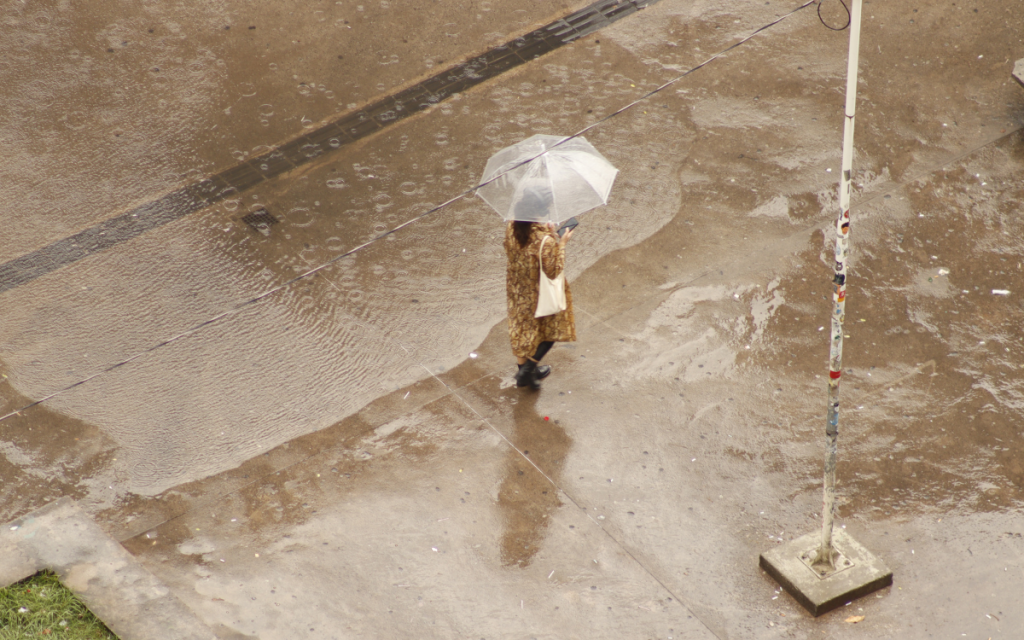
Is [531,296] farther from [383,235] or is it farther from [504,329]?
[383,235]

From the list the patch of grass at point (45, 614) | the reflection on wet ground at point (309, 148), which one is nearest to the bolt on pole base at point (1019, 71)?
the reflection on wet ground at point (309, 148)

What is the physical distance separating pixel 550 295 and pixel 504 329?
3.62ft

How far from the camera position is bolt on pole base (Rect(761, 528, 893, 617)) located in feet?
18.6

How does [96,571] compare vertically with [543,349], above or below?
below

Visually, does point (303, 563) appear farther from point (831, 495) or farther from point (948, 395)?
point (948, 395)

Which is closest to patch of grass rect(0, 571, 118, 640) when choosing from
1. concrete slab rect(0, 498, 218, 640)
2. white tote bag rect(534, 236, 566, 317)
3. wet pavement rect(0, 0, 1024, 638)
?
concrete slab rect(0, 498, 218, 640)

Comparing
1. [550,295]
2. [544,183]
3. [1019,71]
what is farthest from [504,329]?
[1019,71]

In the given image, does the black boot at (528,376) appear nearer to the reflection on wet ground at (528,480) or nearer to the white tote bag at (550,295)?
the reflection on wet ground at (528,480)

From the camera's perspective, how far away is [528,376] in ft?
23.0

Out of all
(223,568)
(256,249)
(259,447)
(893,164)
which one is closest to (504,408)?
(259,447)

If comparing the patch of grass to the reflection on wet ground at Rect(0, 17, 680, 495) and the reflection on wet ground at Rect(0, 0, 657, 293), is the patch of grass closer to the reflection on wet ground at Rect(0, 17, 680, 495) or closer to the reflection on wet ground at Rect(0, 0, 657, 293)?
the reflection on wet ground at Rect(0, 17, 680, 495)

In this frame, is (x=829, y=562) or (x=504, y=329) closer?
(x=829, y=562)

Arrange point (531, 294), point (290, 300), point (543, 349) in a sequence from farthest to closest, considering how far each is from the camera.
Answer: point (290, 300) < point (543, 349) < point (531, 294)

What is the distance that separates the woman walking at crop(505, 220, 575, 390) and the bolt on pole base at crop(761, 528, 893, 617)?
74.1 inches
